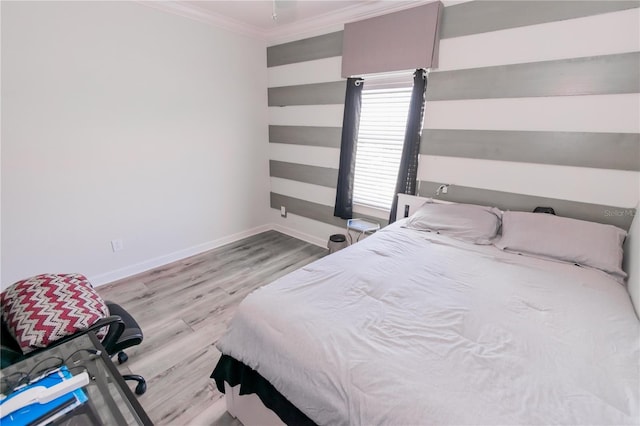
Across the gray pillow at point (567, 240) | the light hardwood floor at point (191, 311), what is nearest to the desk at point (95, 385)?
the light hardwood floor at point (191, 311)

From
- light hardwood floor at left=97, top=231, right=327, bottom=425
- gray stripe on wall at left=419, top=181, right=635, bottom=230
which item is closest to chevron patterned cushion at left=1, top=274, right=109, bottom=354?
light hardwood floor at left=97, top=231, right=327, bottom=425

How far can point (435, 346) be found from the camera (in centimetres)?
104

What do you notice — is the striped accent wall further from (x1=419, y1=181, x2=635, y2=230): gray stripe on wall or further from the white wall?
the white wall

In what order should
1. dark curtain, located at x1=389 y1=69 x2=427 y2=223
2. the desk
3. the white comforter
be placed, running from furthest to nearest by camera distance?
dark curtain, located at x1=389 y1=69 x2=427 y2=223, the desk, the white comforter

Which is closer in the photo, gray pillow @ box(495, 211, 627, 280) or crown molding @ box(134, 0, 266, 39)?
gray pillow @ box(495, 211, 627, 280)

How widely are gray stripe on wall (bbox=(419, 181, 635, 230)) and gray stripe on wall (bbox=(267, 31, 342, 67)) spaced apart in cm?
177

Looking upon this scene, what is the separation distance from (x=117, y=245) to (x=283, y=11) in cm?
284

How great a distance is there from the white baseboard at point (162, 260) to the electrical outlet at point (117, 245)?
0.68ft

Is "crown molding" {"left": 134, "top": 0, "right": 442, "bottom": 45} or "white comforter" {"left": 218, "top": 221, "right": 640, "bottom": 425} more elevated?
"crown molding" {"left": 134, "top": 0, "right": 442, "bottom": 45}

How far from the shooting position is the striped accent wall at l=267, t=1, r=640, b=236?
5.90 feet

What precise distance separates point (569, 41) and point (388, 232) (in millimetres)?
1743

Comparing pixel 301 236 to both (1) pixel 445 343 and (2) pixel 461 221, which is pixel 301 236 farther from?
(1) pixel 445 343

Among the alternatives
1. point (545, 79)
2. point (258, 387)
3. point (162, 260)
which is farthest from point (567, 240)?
point (162, 260)

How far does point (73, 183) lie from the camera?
2.39 meters
